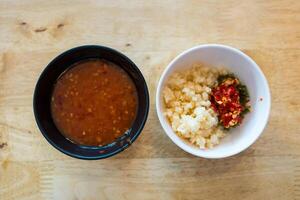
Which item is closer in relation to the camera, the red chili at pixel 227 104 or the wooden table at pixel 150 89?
the red chili at pixel 227 104

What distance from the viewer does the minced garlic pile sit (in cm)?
128

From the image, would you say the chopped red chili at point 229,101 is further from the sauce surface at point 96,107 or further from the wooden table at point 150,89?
the sauce surface at point 96,107

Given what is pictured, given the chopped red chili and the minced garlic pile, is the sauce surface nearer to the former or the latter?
the minced garlic pile

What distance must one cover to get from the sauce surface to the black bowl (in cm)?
2

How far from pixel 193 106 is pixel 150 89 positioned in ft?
0.58

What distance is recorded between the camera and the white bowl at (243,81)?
1.27 metres

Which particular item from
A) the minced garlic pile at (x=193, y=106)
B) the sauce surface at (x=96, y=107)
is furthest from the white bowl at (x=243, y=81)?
the sauce surface at (x=96, y=107)

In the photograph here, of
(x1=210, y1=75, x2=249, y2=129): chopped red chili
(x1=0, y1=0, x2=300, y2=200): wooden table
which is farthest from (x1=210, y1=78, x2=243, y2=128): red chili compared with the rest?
(x1=0, y1=0, x2=300, y2=200): wooden table

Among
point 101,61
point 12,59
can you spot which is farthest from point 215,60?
point 12,59

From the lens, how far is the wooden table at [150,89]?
4.57 ft

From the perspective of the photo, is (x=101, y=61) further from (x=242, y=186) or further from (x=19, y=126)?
(x=242, y=186)

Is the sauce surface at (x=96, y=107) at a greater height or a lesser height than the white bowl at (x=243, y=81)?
lesser

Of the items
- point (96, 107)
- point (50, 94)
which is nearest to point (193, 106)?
point (96, 107)

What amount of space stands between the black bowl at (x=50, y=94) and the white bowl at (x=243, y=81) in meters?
0.07
